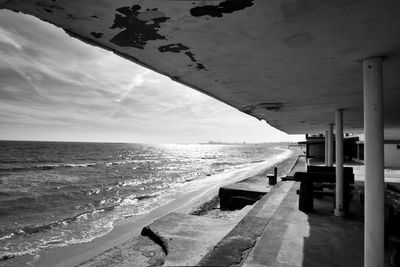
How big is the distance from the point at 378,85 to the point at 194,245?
510cm

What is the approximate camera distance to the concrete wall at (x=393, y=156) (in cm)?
2105

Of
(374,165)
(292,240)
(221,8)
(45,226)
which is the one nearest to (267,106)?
(292,240)

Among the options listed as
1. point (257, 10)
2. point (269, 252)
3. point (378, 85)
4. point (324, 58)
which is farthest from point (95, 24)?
point (269, 252)

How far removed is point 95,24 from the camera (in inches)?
105

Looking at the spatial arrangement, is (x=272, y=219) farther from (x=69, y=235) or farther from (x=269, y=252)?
(x=69, y=235)

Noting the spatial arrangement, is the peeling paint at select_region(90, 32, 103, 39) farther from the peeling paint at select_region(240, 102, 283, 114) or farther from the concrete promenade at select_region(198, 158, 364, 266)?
the peeling paint at select_region(240, 102, 283, 114)

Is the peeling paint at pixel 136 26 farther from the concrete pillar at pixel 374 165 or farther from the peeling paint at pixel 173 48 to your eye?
the concrete pillar at pixel 374 165

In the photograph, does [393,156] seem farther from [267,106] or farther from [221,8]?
[221,8]

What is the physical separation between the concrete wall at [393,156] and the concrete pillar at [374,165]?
72.2 ft

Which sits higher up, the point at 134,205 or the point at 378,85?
the point at 378,85

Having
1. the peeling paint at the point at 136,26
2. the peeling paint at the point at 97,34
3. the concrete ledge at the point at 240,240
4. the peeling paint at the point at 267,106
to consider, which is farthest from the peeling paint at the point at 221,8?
the peeling paint at the point at 267,106

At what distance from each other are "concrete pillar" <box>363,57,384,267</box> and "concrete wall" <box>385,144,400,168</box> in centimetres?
2201

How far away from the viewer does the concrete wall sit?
69.1 feet

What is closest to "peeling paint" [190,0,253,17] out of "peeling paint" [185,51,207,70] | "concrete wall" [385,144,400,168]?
"peeling paint" [185,51,207,70]
